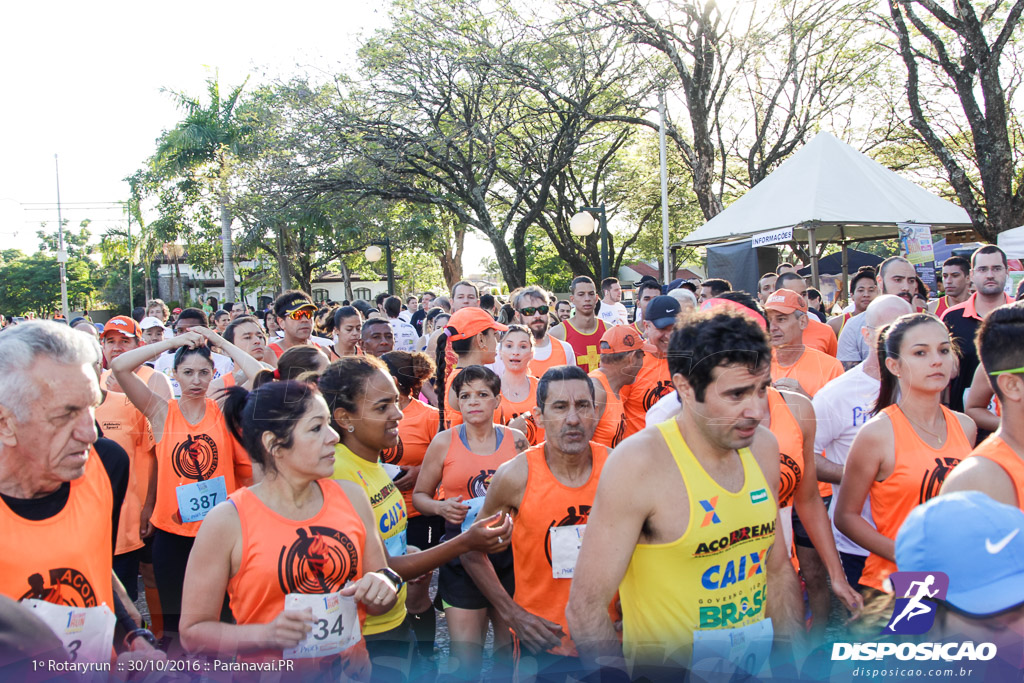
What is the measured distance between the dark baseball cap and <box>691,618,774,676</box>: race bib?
2.03 metres

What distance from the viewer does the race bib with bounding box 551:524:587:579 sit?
3.03 metres

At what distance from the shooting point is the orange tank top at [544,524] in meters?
3.07

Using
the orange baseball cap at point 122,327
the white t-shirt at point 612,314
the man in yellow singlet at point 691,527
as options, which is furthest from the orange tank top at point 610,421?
the white t-shirt at point 612,314

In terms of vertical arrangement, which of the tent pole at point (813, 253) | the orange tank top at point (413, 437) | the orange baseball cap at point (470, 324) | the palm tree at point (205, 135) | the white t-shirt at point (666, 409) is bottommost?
the orange tank top at point (413, 437)

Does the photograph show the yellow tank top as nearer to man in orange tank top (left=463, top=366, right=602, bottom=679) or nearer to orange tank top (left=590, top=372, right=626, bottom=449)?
man in orange tank top (left=463, top=366, right=602, bottom=679)

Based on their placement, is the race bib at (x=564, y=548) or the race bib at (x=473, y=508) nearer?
the race bib at (x=564, y=548)

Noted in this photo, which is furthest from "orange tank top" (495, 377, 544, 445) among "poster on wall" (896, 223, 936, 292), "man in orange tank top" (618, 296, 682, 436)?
"poster on wall" (896, 223, 936, 292)

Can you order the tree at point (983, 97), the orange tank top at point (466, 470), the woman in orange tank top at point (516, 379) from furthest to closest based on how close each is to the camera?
the tree at point (983, 97) < the woman in orange tank top at point (516, 379) < the orange tank top at point (466, 470)

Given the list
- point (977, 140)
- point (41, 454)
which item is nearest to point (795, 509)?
point (41, 454)

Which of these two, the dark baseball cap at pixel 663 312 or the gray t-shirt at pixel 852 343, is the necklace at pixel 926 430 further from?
the gray t-shirt at pixel 852 343

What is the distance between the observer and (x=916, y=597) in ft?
4.67

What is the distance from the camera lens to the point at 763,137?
19812 millimetres

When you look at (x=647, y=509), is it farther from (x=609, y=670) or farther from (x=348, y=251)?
(x=348, y=251)

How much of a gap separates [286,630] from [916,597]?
164 cm
